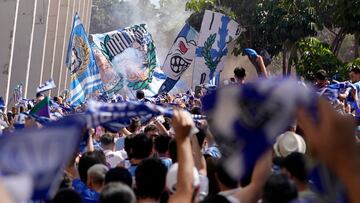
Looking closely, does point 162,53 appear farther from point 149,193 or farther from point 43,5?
point 149,193

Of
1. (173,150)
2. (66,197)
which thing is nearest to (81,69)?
(173,150)

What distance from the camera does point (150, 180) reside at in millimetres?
4539

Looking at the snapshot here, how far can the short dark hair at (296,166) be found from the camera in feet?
14.9

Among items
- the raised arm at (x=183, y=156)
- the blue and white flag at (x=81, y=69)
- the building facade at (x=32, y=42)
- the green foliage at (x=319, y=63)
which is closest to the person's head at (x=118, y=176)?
the raised arm at (x=183, y=156)

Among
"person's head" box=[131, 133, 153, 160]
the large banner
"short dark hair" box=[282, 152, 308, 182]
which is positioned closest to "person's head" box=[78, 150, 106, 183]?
"person's head" box=[131, 133, 153, 160]

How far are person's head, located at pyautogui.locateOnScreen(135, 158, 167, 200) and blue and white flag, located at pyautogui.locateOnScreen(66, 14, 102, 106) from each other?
40.3ft

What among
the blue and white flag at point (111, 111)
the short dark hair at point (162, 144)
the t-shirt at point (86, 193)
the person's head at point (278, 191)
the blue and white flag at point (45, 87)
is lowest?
the t-shirt at point (86, 193)

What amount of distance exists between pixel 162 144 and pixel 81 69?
37.6 ft

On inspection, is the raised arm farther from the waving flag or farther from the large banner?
the large banner

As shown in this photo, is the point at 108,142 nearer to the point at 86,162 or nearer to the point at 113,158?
the point at 113,158

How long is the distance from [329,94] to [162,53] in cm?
7934

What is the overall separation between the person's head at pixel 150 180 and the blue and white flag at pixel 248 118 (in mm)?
1018

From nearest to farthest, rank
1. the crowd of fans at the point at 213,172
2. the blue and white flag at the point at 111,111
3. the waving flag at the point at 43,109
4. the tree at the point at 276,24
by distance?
the crowd of fans at the point at 213,172
the blue and white flag at the point at 111,111
the waving flag at the point at 43,109
the tree at the point at 276,24

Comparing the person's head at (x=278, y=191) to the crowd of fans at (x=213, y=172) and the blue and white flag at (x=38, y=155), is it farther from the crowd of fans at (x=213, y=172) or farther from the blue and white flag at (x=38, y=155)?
the blue and white flag at (x=38, y=155)
